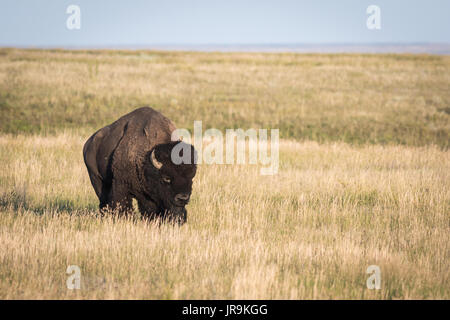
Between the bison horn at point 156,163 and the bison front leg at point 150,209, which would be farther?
the bison front leg at point 150,209

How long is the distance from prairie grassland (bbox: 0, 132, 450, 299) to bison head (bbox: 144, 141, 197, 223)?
1.57 feet

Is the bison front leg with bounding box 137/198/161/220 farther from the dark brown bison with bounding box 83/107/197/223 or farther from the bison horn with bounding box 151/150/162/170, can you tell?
the bison horn with bounding box 151/150/162/170

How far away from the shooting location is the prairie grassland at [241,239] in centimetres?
585

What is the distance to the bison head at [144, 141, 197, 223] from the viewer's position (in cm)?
712

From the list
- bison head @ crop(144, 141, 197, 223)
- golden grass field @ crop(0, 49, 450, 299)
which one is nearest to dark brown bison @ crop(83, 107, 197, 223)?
bison head @ crop(144, 141, 197, 223)

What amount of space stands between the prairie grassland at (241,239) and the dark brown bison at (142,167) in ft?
1.12

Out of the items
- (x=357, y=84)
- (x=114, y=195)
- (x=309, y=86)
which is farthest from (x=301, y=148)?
(x=357, y=84)

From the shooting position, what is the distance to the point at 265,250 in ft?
23.5

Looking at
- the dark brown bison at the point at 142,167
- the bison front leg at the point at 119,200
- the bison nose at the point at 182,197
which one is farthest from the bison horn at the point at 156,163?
the bison front leg at the point at 119,200

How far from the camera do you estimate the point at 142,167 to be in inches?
308

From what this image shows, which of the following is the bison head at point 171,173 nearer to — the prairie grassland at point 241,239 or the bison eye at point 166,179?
the bison eye at point 166,179

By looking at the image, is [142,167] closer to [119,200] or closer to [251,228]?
[119,200]

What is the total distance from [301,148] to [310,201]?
8101 mm

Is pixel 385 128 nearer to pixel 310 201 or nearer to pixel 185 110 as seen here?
pixel 185 110
